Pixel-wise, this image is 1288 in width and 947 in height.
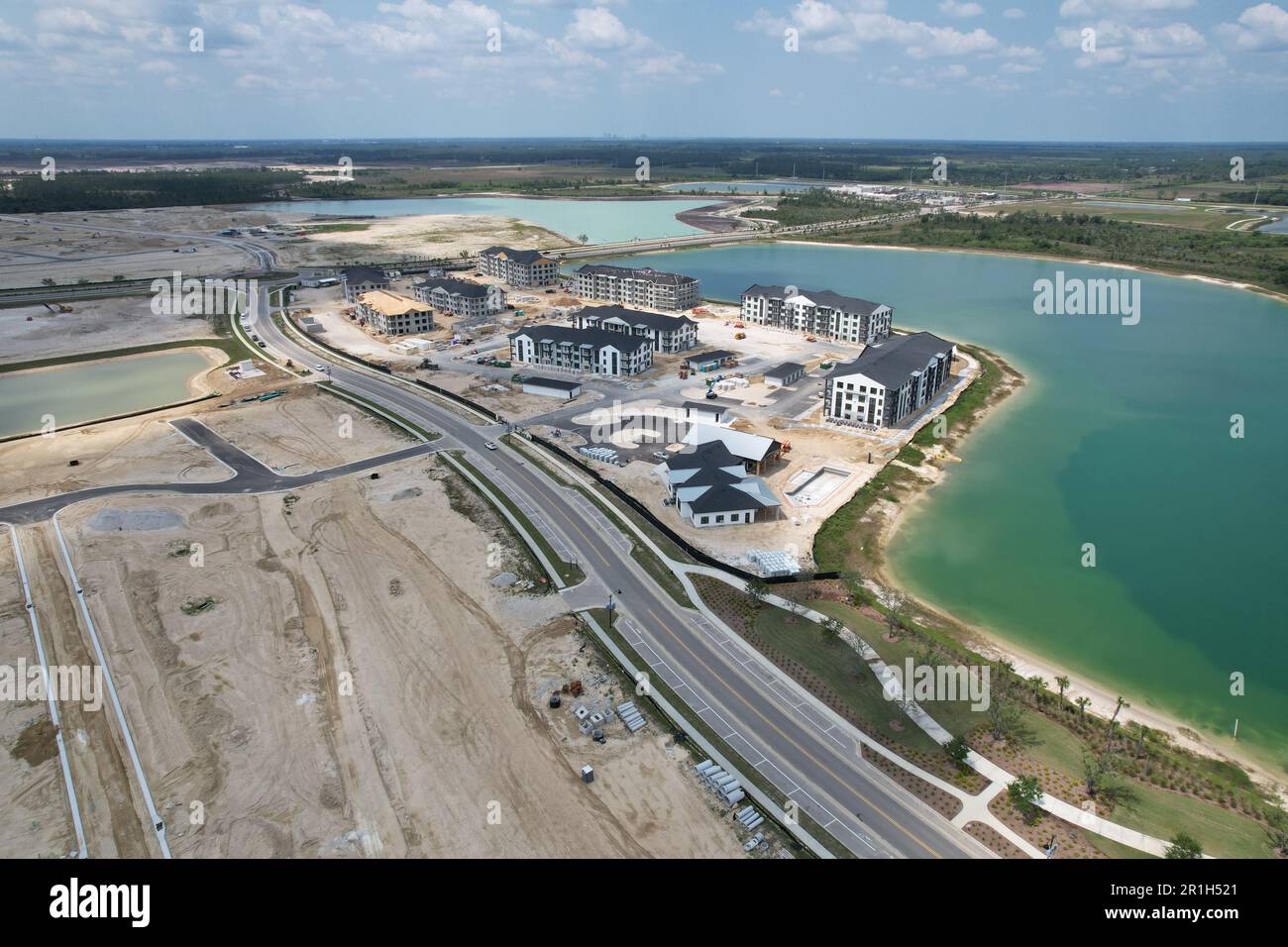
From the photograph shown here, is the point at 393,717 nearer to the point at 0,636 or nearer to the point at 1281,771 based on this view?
the point at 0,636

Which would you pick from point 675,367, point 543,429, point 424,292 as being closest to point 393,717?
point 543,429

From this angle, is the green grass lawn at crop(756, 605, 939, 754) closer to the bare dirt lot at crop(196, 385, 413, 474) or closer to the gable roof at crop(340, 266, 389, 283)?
the bare dirt lot at crop(196, 385, 413, 474)

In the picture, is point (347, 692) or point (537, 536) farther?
point (537, 536)

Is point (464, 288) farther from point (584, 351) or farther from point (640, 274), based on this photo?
point (584, 351)

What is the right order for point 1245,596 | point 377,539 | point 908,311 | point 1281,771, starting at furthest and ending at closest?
point 908,311 → point 377,539 → point 1245,596 → point 1281,771

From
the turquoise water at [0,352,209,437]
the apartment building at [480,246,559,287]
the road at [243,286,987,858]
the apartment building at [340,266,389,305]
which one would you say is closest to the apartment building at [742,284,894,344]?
the apartment building at [480,246,559,287]

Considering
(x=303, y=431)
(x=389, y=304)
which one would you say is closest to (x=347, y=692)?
(x=303, y=431)
